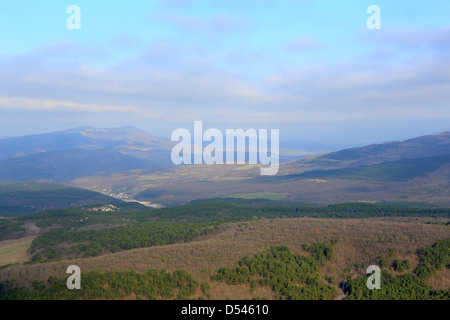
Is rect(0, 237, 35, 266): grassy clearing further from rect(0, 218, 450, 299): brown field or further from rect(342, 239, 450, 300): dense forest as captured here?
rect(342, 239, 450, 300): dense forest

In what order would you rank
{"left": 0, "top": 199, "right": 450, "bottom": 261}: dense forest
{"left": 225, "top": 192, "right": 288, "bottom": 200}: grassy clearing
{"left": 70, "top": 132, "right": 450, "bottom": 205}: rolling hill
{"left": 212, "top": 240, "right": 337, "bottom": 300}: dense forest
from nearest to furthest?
{"left": 212, "top": 240, "right": 337, "bottom": 300}: dense forest
{"left": 0, "top": 199, "right": 450, "bottom": 261}: dense forest
{"left": 70, "top": 132, "right": 450, "bottom": 205}: rolling hill
{"left": 225, "top": 192, "right": 288, "bottom": 200}: grassy clearing

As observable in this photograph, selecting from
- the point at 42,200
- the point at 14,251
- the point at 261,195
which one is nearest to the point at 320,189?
the point at 261,195

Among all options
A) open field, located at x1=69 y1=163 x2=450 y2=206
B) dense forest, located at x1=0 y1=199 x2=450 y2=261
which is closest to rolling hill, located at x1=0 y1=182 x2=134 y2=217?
open field, located at x1=69 y1=163 x2=450 y2=206

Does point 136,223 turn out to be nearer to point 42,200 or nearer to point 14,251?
point 14,251

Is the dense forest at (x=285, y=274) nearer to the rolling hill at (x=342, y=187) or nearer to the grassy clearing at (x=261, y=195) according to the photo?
the rolling hill at (x=342, y=187)

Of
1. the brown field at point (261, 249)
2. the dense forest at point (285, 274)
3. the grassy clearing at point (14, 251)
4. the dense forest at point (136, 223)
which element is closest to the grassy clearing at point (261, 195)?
the dense forest at point (136, 223)
